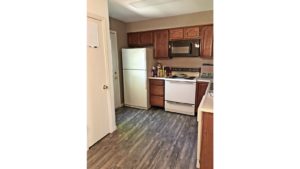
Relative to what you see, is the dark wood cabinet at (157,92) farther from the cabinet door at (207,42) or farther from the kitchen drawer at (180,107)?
the cabinet door at (207,42)

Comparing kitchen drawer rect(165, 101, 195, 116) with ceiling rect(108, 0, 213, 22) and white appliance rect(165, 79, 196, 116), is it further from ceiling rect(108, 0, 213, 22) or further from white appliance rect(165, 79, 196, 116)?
ceiling rect(108, 0, 213, 22)

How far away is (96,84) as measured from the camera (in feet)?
8.30

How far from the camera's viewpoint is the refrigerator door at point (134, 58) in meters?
3.91

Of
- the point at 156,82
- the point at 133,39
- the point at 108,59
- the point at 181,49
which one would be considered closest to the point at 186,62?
the point at 181,49

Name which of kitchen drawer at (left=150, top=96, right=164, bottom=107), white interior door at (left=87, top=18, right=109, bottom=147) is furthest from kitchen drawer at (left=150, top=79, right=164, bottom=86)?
white interior door at (left=87, top=18, right=109, bottom=147)

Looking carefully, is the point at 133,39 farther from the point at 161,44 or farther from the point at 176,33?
the point at 176,33

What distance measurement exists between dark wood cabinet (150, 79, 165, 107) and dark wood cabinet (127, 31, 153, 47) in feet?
3.32

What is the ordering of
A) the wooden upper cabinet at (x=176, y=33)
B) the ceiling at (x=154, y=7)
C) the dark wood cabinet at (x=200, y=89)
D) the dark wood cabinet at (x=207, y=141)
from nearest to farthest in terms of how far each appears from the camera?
the dark wood cabinet at (x=207, y=141)
the ceiling at (x=154, y=7)
the dark wood cabinet at (x=200, y=89)
the wooden upper cabinet at (x=176, y=33)

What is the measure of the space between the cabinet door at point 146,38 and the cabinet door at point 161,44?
0.46 ft

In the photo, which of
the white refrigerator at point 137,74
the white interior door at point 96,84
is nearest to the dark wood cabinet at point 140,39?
the white refrigerator at point 137,74
